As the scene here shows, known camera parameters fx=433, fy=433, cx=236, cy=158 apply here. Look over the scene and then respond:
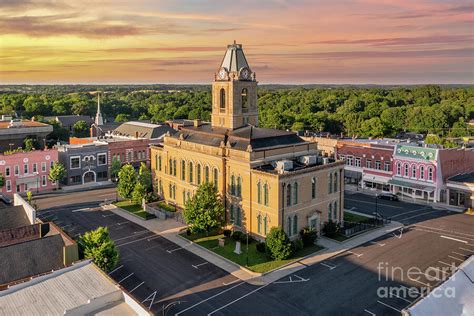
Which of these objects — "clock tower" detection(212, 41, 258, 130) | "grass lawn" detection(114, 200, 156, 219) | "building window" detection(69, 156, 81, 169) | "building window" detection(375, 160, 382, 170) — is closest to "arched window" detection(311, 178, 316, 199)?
"clock tower" detection(212, 41, 258, 130)

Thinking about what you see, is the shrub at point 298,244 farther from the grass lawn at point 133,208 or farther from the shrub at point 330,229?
the grass lawn at point 133,208

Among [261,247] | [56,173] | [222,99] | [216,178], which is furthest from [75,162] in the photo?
[261,247]

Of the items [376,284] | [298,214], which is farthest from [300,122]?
[376,284]

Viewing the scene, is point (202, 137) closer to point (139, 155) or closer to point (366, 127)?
point (139, 155)

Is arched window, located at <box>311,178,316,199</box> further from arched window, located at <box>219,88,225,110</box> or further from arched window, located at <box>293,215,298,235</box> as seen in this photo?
arched window, located at <box>219,88,225,110</box>

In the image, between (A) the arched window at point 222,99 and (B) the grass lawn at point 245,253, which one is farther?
(A) the arched window at point 222,99

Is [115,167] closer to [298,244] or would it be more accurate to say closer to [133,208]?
[133,208]

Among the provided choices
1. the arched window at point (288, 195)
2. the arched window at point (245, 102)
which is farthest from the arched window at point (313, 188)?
the arched window at point (245, 102)
